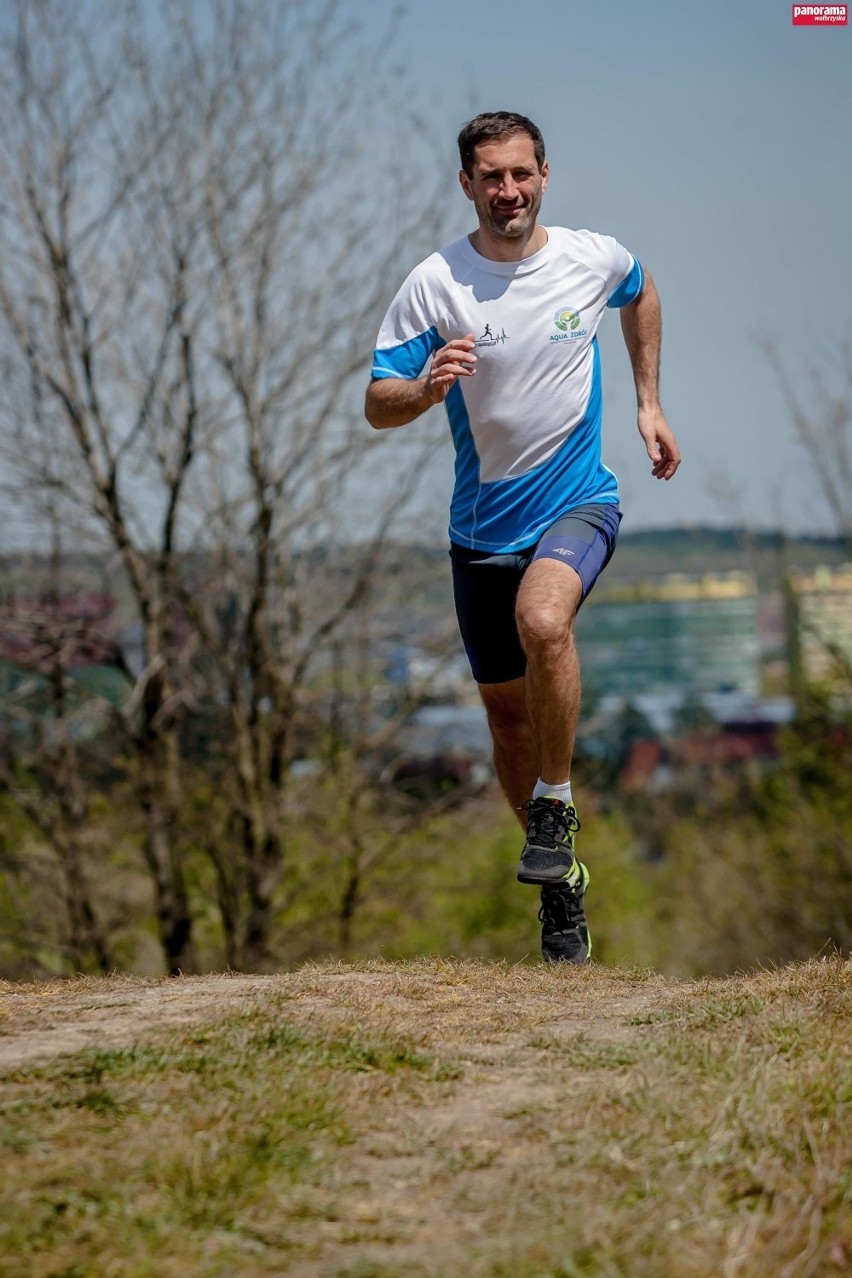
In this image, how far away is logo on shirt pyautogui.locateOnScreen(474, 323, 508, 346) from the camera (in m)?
4.88

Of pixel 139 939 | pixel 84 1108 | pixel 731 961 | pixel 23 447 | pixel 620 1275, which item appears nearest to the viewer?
pixel 620 1275

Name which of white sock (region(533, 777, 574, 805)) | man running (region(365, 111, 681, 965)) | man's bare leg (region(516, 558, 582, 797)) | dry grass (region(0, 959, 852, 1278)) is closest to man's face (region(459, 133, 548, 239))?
man running (region(365, 111, 681, 965))

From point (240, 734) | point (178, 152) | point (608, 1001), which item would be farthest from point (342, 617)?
point (608, 1001)

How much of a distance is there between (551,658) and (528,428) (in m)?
0.81

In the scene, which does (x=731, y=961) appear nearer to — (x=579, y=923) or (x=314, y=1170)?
(x=579, y=923)

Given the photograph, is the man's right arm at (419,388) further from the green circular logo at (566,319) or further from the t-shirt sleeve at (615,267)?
the t-shirt sleeve at (615,267)

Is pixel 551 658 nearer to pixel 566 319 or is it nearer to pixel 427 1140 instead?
pixel 566 319

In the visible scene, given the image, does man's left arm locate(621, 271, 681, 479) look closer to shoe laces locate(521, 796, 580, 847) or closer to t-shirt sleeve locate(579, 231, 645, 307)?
t-shirt sleeve locate(579, 231, 645, 307)

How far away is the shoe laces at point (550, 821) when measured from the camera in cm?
483

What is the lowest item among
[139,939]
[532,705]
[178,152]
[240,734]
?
[139,939]

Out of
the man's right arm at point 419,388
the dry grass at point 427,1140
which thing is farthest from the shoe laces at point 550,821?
the man's right arm at point 419,388

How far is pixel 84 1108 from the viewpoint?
8.79 ft

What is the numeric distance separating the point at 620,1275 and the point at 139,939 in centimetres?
1768

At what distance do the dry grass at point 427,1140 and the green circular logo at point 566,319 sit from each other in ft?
7.81
